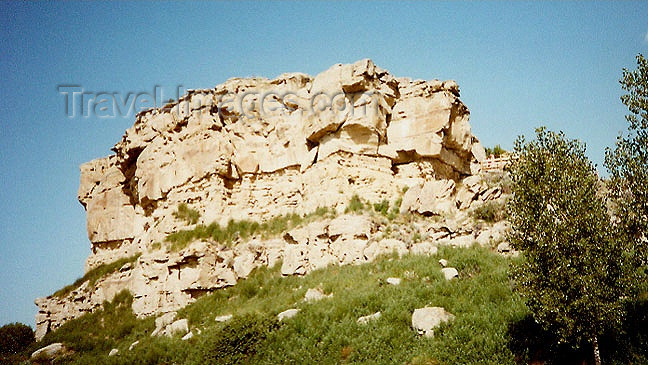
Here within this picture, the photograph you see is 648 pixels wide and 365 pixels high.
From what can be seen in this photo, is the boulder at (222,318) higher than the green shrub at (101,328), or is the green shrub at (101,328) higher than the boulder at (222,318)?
the boulder at (222,318)

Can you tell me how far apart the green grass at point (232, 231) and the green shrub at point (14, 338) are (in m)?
10.9

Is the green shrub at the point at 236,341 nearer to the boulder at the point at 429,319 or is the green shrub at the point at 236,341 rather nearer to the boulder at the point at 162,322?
the boulder at the point at 429,319

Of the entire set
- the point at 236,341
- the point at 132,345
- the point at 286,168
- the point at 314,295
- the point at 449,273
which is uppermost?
the point at 286,168

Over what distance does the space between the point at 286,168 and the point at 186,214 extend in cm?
549

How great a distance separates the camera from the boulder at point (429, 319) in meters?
11.3

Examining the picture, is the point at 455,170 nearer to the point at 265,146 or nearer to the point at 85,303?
the point at 265,146

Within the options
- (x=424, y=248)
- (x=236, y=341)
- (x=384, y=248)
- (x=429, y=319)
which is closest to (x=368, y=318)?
(x=429, y=319)

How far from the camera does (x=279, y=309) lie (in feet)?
49.1

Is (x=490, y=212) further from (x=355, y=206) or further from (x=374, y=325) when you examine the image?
(x=374, y=325)

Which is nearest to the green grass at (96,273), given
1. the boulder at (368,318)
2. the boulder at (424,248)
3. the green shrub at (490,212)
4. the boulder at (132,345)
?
the boulder at (132,345)

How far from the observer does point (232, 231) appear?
69.7 ft

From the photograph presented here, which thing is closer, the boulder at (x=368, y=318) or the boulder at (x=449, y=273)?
the boulder at (x=368, y=318)

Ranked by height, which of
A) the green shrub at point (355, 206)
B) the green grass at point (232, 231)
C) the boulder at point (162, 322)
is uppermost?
the green shrub at point (355, 206)

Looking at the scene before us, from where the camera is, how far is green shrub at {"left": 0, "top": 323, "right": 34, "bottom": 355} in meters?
24.0
